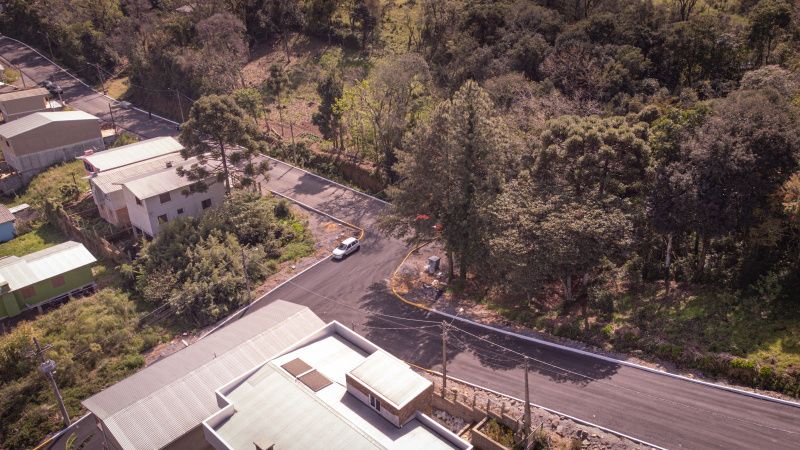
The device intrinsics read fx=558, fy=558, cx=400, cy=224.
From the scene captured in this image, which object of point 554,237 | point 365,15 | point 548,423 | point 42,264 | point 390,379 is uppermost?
point 365,15

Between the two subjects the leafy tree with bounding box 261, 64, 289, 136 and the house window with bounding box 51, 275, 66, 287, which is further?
the leafy tree with bounding box 261, 64, 289, 136

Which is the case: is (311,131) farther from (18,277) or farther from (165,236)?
(18,277)

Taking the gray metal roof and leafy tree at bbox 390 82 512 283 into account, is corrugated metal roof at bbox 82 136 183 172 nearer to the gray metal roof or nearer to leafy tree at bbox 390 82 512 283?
the gray metal roof

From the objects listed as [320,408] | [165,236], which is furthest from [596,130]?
[165,236]

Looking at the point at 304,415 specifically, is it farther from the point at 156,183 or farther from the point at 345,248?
the point at 156,183

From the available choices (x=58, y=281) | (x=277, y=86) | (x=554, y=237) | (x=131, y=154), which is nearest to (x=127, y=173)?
→ (x=131, y=154)

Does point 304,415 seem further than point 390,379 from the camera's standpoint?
No

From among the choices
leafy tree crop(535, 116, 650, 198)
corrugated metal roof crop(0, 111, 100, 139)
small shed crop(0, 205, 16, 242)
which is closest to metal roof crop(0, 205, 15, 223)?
small shed crop(0, 205, 16, 242)
